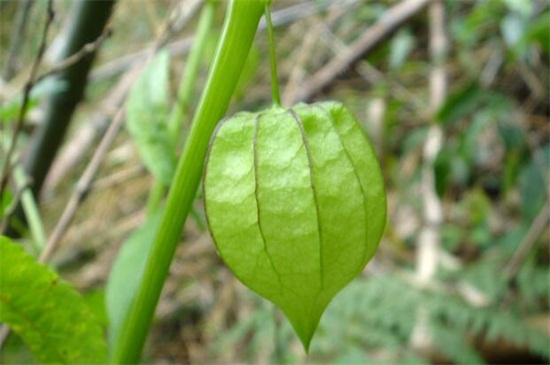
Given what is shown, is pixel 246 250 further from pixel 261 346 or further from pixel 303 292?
pixel 261 346

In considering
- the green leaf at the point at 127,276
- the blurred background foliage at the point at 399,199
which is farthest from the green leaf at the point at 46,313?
the blurred background foliage at the point at 399,199

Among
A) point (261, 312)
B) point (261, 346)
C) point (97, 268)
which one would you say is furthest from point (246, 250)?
point (97, 268)

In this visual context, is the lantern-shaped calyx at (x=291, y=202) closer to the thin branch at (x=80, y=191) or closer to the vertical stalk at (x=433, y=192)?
the thin branch at (x=80, y=191)

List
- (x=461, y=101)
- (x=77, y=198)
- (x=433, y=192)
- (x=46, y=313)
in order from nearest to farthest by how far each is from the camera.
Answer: (x=46, y=313)
(x=77, y=198)
(x=461, y=101)
(x=433, y=192)

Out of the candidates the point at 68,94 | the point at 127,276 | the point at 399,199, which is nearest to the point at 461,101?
the point at 399,199

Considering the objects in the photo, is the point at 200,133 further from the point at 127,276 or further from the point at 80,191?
the point at 80,191

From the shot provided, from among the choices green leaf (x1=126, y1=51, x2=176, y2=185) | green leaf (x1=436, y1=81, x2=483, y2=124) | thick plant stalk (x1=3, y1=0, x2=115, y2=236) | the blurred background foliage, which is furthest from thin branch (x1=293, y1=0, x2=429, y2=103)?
green leaf (x1=126, y1=51, x2=176, y2=185)
